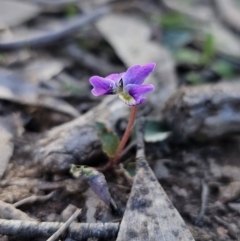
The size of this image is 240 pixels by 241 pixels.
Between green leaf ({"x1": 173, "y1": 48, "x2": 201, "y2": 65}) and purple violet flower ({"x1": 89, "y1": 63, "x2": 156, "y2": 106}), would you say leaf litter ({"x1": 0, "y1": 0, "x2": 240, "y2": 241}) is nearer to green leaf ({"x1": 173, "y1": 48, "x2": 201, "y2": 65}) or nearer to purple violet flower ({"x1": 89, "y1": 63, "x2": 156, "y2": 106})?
green leaf ({"x1": 173, "y1": 48, "x2": 201, "y2": 65})

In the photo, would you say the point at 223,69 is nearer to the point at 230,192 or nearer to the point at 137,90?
the point at 230,192

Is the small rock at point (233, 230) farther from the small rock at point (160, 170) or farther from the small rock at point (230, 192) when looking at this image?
the small rock at point (160, 170)

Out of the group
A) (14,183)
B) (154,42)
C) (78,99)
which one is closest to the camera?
(14,183)

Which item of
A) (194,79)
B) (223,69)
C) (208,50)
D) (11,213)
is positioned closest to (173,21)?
(208,50)

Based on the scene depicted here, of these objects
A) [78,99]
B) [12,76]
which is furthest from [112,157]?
[12,76]

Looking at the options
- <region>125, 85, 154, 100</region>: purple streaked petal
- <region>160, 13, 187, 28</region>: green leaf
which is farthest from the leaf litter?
<region>125, 85, 154, 100</region>: purple streaked petal

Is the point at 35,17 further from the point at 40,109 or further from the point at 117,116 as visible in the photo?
the point at 117,116
